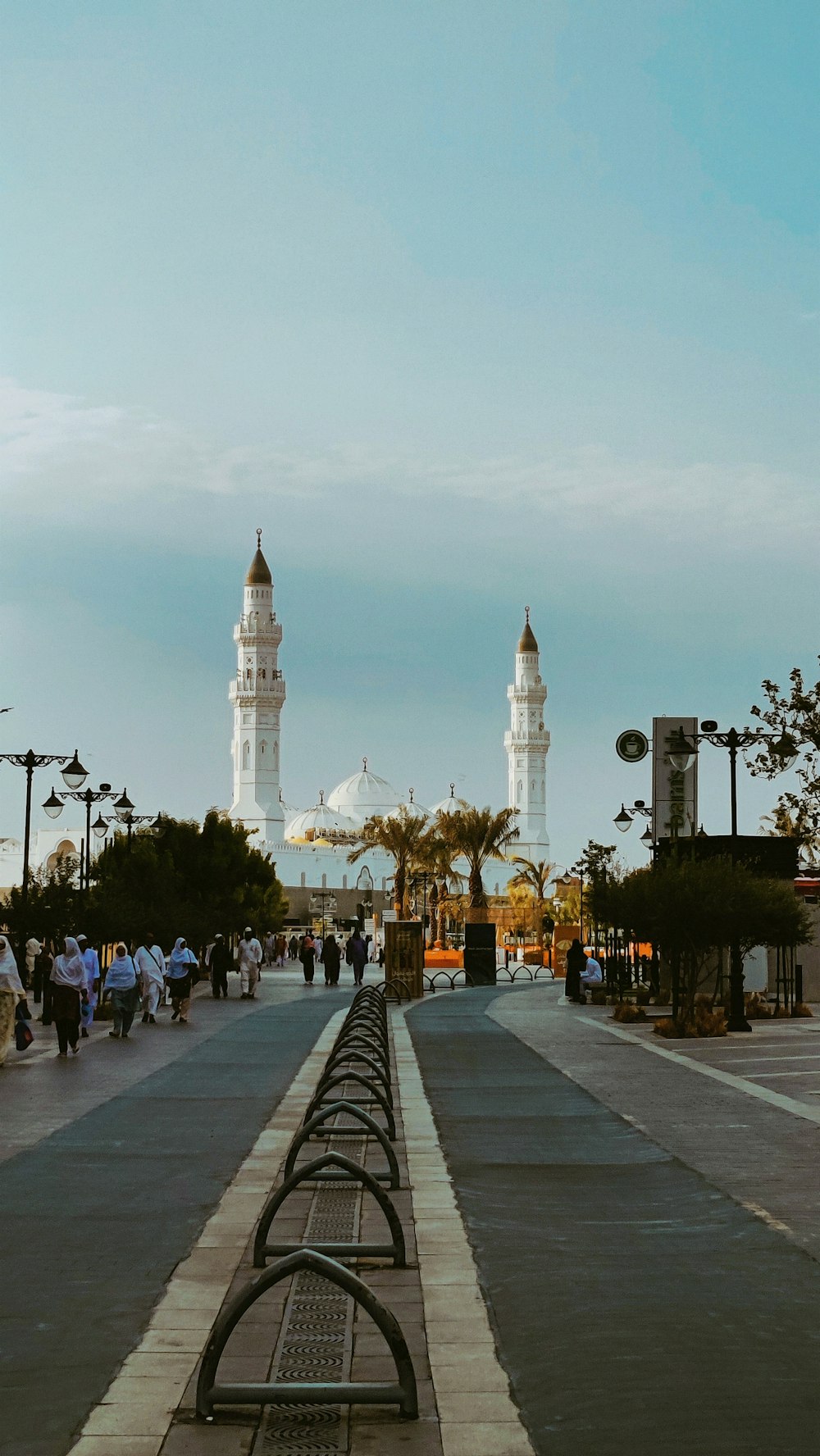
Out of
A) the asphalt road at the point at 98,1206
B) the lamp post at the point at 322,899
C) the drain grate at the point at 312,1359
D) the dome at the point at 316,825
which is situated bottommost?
the asphalt road at the point at 98,1206

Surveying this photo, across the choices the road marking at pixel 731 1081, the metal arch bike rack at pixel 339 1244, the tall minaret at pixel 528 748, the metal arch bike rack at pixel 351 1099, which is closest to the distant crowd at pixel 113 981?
the road marking at pixel 731 1081

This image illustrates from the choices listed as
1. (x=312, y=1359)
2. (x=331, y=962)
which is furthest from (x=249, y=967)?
(x=312, y=1359)

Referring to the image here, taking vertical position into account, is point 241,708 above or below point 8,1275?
above

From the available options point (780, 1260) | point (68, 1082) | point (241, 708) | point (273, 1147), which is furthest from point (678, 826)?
point (241, 708)

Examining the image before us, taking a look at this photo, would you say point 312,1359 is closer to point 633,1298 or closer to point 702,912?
point 633,1298

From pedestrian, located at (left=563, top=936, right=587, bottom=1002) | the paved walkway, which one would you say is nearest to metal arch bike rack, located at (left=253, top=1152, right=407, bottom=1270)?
the paved walkway

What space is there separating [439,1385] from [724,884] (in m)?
20.7

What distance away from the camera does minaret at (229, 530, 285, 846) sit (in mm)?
139500

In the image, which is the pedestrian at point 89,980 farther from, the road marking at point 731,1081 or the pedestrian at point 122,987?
the road marking at point 731,1081

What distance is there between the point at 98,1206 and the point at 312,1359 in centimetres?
372

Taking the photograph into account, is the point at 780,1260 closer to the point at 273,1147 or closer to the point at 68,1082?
the point at 273,1147

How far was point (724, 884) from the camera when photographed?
25719 millimetres

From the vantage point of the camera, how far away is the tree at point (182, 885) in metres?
32.6

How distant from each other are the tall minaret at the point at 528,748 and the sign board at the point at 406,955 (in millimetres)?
123007
